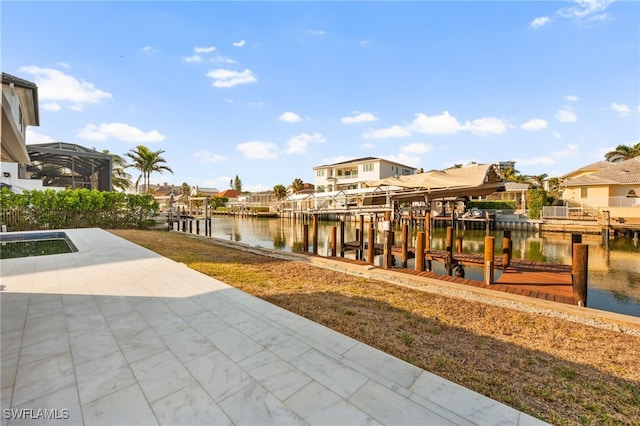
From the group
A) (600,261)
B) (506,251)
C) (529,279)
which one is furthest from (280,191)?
(529,279)

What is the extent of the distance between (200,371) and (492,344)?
11.8ft

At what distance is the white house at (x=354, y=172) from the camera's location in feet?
129

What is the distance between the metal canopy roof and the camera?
20094 millimetres

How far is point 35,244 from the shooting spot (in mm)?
11469

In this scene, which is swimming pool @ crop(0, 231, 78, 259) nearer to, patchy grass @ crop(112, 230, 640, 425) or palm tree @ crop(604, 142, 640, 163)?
patchy grass @ crop(112, 230, 640, 425)

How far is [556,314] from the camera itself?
479 centimetres

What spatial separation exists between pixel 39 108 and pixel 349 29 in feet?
69.0

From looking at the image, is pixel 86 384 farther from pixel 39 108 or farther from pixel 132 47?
pixel 39 108

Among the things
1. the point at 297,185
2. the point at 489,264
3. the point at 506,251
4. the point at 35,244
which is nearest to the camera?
the point at 489,264

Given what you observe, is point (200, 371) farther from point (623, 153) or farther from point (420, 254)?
point (623, 153)

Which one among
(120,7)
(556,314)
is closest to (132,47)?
(120,7)

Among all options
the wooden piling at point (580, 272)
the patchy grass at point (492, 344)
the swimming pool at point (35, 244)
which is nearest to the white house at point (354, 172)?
the swimming pool at point (35, 244)

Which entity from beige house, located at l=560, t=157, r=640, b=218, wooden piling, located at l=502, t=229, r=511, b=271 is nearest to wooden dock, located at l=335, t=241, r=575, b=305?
wooden piling, located at l=502, t=229, r=511, b=271

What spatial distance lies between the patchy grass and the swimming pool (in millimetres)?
8284
